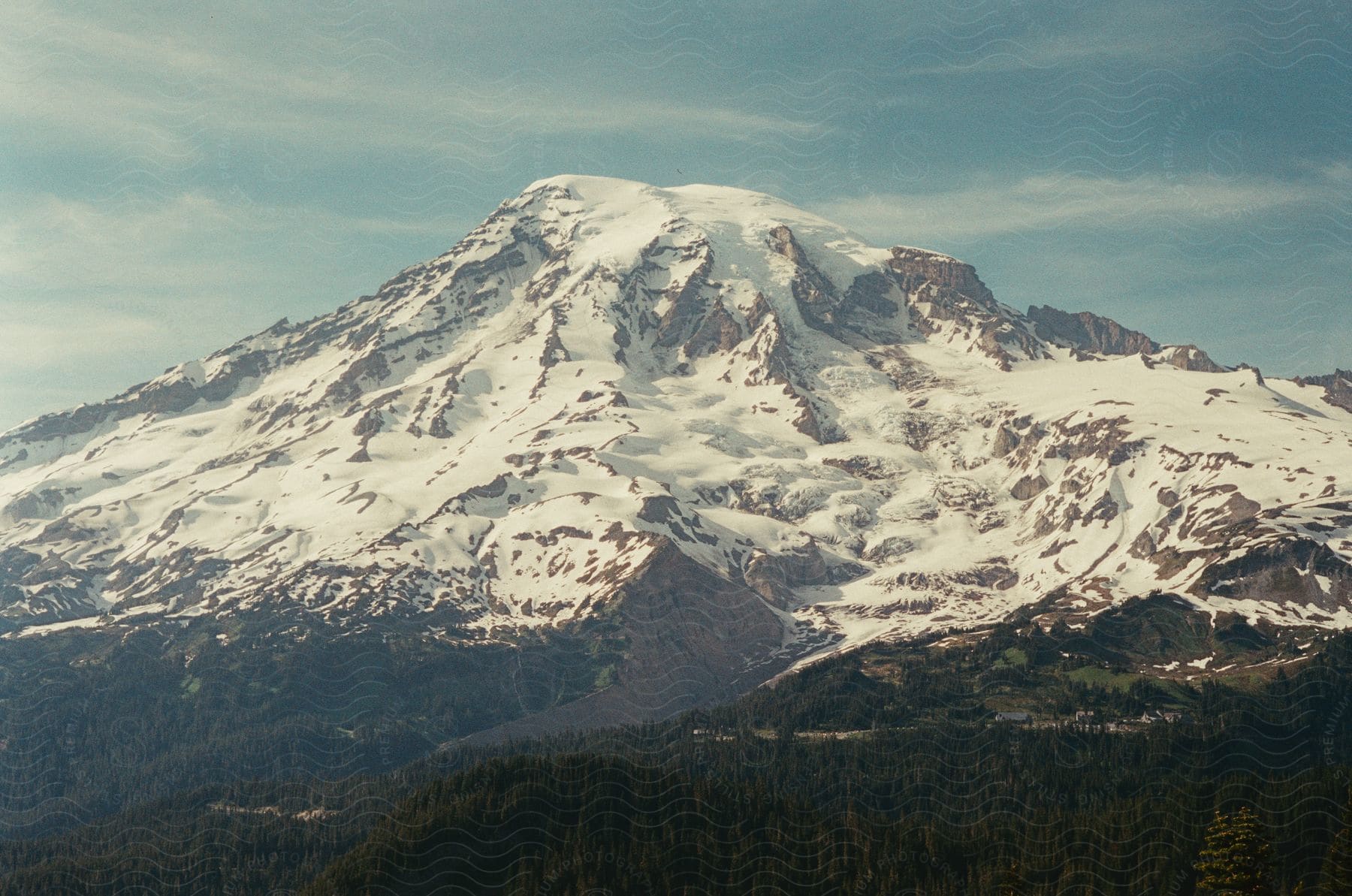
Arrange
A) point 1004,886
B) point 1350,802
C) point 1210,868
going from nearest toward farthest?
point 1210,868, point 1004,886, point 1350,802

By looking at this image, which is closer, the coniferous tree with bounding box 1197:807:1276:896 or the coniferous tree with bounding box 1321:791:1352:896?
the coniferous tree with bounding box 1197:807:1276:896

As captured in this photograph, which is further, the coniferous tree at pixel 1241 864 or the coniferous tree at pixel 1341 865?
the coniferous tree at pixel 1341 865

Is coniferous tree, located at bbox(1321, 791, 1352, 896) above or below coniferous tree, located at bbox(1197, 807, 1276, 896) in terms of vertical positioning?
below

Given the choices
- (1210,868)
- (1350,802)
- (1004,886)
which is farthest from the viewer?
(1350,802)

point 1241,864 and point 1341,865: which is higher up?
point 1241,864

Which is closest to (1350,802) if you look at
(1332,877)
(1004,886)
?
(1332,877)

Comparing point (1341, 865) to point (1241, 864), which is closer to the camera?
point (1241, 864)

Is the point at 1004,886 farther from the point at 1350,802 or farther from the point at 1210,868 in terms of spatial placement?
the point at 1350,802

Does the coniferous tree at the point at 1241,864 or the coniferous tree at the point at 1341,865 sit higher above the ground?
the coniferous tree at the point at 1241,864

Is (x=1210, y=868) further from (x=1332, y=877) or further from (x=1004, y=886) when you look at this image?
(x=1332, y=877)

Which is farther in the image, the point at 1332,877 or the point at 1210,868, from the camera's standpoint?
the point at 1332,877
